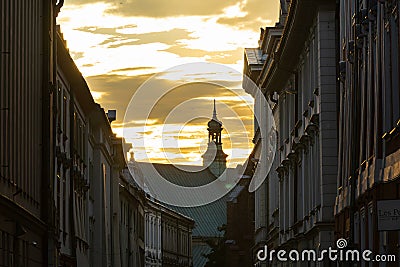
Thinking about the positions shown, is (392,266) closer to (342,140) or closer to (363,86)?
(363,86)

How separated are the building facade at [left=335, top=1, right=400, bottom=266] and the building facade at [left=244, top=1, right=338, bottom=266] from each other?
1681 millimetres

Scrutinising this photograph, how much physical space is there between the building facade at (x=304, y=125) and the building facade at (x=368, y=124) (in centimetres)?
168

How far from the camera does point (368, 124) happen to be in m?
27.6

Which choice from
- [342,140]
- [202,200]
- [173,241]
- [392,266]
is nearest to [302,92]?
[342,140]

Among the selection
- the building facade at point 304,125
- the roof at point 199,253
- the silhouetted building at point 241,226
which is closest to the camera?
the building facade at point 304,125

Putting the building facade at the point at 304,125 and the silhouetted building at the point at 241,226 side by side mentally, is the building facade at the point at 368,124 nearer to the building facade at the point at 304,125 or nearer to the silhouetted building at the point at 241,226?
the building facade at the point at 304,125

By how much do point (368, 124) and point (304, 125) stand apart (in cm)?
1430

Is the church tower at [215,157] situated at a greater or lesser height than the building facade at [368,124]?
greater

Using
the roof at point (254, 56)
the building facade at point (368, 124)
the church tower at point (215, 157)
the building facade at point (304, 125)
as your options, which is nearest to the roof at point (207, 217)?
the church tower at point (215, 157)

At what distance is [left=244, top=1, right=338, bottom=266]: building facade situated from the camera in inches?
1422

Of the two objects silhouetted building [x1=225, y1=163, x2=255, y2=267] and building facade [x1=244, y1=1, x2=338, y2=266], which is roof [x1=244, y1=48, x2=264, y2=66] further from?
silhouetted building [x1=225, y1=163, x2=255, y2=267]

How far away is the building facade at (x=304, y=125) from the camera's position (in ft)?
119

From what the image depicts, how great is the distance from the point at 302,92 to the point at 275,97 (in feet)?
47.7

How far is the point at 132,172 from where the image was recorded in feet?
378
